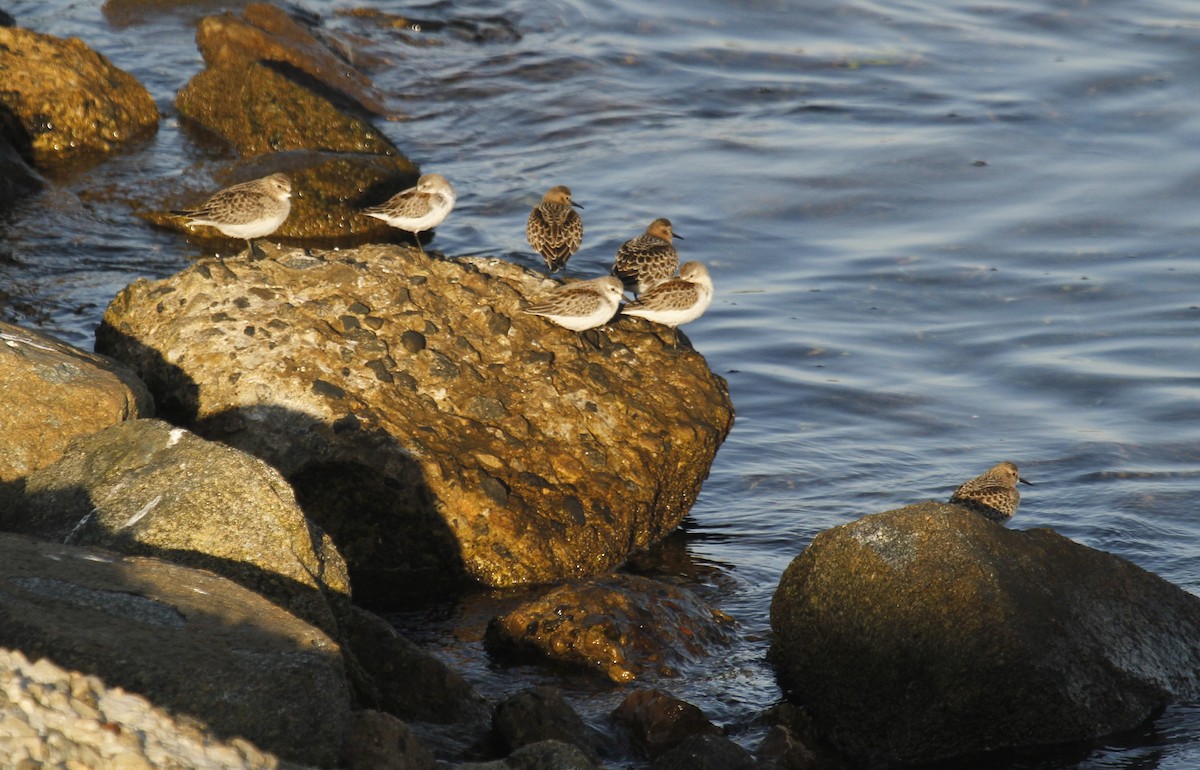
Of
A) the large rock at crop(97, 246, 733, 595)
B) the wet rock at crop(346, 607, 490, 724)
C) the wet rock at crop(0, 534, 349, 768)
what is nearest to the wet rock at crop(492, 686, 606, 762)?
the wet rock at crop(346, 607, 490, 724)

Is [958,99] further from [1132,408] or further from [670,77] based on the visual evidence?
[1132,408]

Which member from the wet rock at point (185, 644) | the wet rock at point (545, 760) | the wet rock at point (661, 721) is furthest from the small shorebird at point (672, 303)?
the wet rock at point (185, 644)

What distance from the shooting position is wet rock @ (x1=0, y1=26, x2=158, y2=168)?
51.0 ft

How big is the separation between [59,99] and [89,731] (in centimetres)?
1373

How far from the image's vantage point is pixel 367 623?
21.0 ft

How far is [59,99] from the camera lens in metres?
15.8

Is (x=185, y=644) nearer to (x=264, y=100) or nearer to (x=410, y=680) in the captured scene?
(x=410, y=680)

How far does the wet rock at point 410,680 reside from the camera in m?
6.26

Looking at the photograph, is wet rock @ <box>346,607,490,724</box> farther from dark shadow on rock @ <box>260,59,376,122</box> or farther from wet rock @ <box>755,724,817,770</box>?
dark shadow on rock @ <box>260,59,376,122</box>

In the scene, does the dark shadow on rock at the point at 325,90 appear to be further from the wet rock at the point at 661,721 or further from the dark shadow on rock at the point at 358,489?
the wet rock at the point at 661,721

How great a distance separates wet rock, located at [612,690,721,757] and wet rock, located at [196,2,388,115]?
41.4 feet

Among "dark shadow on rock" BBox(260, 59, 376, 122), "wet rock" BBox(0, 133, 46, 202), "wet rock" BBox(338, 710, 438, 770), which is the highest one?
"wet rock" BBox(338, 710, 438, 770)

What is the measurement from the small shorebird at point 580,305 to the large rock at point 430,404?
0.42 ft

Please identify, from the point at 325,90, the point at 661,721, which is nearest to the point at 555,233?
the point at 661,721
